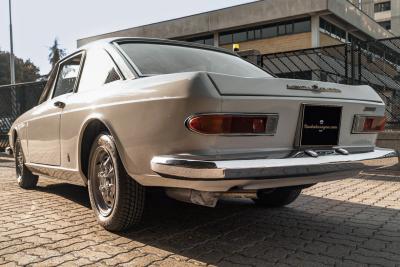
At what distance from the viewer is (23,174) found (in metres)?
6.03

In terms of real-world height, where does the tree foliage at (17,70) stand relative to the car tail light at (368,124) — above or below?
above

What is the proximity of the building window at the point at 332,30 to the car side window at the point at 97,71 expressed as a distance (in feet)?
86.5

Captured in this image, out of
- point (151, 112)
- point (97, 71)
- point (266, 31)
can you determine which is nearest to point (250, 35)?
point (266, 31)

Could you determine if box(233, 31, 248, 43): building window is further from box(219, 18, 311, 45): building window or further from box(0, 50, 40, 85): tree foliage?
box(0, 50, 40, 85): tree foliage

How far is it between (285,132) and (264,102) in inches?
11.7

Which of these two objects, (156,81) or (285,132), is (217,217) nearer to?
(285,132)

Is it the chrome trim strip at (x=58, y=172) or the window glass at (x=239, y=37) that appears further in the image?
the window glass at (x=239, y=37)

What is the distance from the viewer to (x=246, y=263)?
9.64 ft

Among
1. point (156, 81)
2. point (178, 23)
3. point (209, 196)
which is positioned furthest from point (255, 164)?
point (178, 23)

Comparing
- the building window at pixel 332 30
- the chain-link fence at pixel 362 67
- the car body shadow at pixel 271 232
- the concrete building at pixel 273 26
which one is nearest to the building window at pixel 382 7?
the concrete building at pixel 273 26

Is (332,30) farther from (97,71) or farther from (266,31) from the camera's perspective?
(97,71)

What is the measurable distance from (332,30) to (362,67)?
2329cm

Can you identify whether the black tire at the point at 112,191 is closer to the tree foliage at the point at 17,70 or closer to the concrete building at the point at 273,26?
the concrete building at the point at 273,26

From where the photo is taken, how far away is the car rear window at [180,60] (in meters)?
3.72
